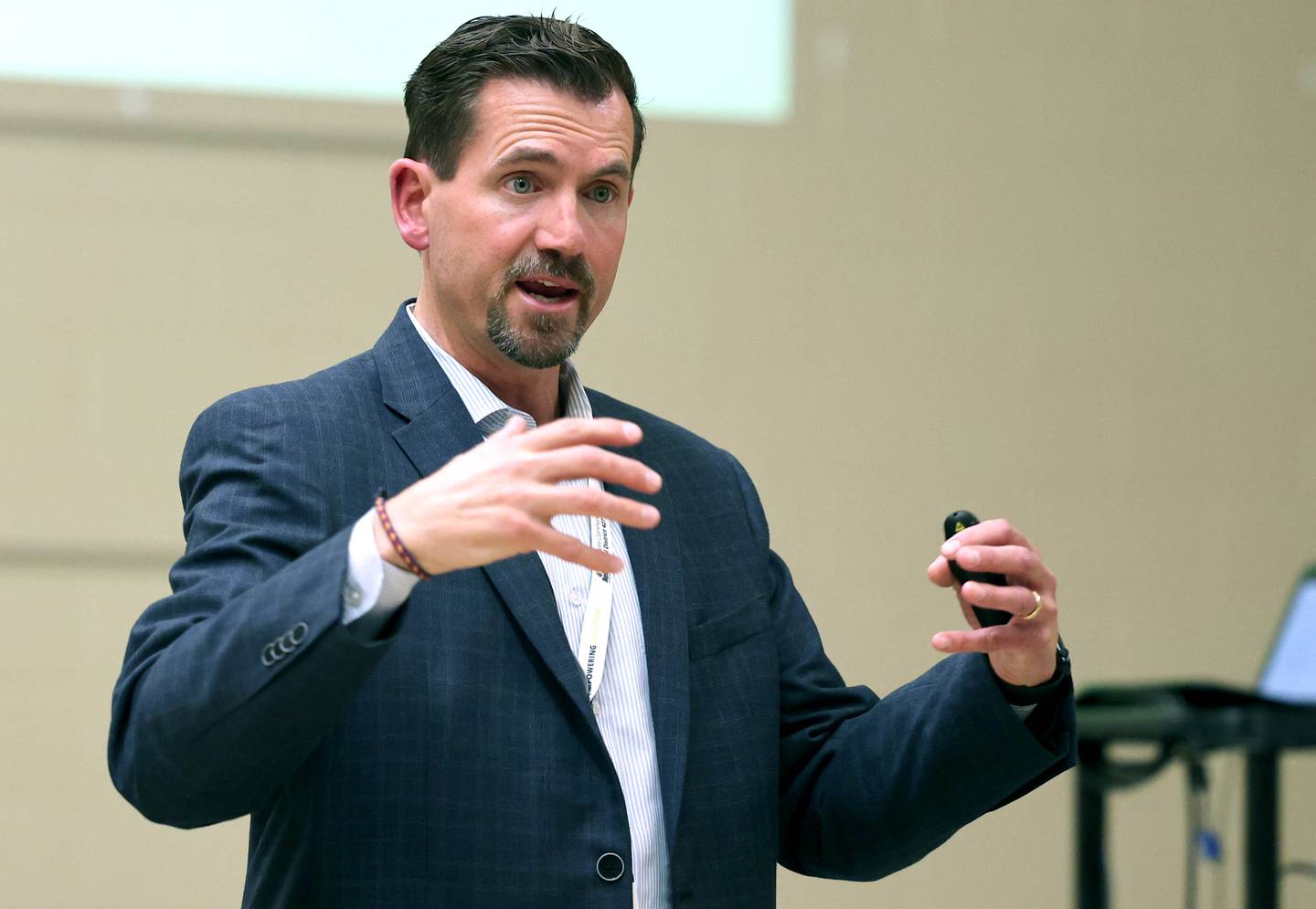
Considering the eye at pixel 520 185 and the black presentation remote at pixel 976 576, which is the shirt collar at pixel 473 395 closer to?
the eye at pixel 520 185

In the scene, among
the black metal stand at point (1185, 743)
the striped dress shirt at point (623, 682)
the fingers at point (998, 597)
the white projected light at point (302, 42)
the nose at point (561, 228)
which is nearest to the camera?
the fingers at point (998, 597)

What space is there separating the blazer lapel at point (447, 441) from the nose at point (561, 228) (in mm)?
182

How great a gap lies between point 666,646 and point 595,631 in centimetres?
8

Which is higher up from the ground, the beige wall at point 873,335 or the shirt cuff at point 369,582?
the beige wall at point 873,335

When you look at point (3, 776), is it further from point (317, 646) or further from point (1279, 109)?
point (1279, 109)

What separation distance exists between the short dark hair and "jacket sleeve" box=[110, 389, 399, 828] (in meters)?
0.54

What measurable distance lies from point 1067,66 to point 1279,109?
22.8 inches

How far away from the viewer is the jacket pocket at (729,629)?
1.63 meters

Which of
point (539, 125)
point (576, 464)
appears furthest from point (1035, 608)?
point (539, 125)

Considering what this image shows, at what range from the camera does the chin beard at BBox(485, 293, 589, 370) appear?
5.32 feet

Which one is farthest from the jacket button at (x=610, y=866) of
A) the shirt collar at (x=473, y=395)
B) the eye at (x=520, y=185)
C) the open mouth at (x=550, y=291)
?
the eye at (x=520, y=185)

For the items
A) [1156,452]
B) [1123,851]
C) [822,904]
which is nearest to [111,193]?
[822,904]

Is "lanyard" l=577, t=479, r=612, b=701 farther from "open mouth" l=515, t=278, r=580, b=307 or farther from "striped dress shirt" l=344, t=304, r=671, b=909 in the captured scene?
"open mouth" l=515, t=278, r=580, b=307

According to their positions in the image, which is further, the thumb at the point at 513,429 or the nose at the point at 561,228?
the nose at the point at 561,228
